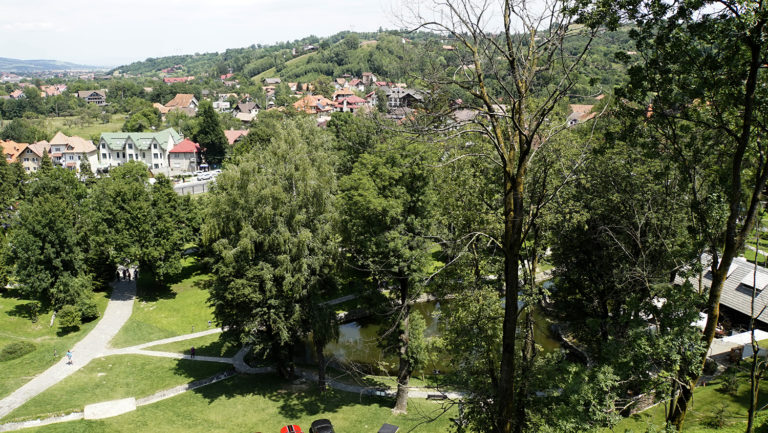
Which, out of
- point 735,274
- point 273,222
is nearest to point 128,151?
point 273,222

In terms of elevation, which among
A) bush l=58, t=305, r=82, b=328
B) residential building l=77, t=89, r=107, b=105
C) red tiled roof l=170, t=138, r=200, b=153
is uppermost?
residential building l=77, t=89, r=107, b=105

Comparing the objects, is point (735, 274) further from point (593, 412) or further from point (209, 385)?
point (209, 385)

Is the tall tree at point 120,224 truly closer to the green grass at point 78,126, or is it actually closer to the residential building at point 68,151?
the residential building at point 68,151

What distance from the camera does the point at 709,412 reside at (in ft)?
50.0

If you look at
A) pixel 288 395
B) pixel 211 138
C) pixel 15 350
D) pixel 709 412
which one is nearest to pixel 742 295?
pixel 709 412

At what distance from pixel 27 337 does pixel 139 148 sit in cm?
6559

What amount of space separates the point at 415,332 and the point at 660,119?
1521cm

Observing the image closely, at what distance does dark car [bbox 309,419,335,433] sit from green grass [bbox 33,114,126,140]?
4742 inches

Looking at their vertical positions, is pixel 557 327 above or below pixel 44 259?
below

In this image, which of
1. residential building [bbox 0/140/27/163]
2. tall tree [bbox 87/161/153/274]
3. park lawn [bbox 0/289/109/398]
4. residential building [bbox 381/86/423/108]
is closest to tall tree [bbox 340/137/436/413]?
residential building [bbox 381/86/423/108]

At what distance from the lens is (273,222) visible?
74.8 ft

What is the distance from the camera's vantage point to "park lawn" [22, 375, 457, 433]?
20.6 m

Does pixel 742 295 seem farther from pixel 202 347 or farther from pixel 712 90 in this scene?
pixel 202 347

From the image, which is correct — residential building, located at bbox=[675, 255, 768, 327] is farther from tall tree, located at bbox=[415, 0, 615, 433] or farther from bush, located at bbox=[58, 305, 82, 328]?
bush, located at bbox=[58, 305, 82, 328]
